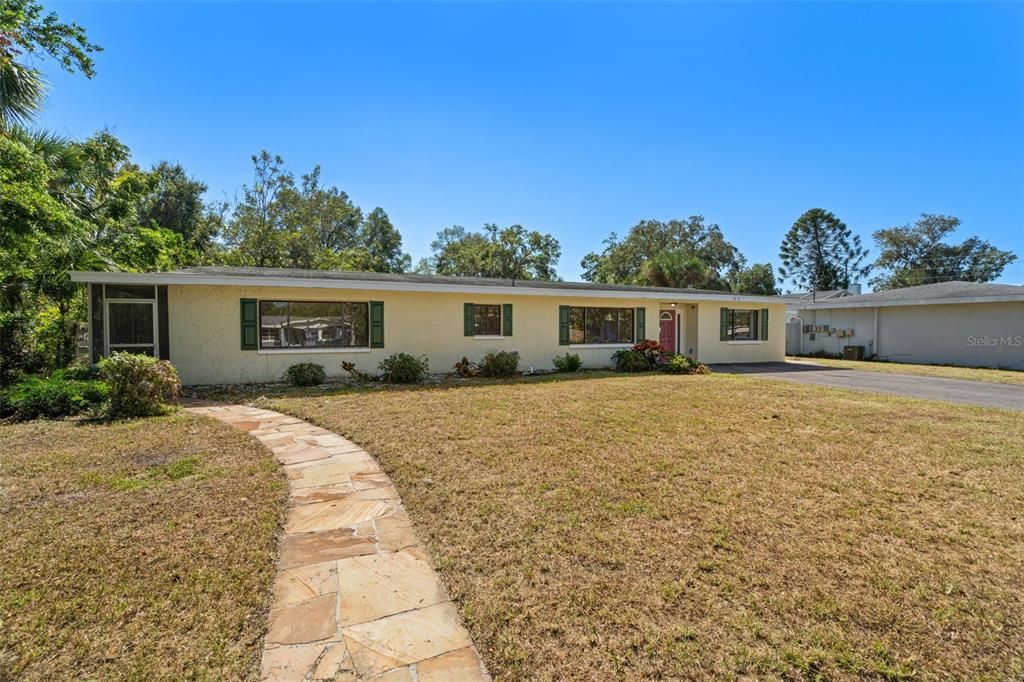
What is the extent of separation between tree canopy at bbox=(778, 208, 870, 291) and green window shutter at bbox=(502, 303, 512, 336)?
40.8 meters

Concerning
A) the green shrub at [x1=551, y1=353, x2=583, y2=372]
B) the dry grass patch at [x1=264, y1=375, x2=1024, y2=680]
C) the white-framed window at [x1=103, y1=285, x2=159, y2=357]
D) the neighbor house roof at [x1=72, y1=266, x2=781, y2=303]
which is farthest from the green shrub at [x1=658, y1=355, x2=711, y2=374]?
the white-framed window at [x1=103, y1=285, x2=159, y2=357]

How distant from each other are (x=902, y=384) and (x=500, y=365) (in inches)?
370

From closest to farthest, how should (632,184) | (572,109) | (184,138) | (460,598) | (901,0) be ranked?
(460,598) → (901,0) → (572,109) → (184,138) → (632,184)

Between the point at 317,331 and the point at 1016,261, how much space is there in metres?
55.7

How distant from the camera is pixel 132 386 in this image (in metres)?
6.63

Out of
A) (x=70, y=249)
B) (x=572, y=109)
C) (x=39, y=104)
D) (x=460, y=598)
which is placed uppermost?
(x=572, y=109)

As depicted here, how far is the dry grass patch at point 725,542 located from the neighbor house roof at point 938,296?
12.8 metres

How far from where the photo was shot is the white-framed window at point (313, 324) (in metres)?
10.4

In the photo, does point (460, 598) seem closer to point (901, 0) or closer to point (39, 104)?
point (39, 104)

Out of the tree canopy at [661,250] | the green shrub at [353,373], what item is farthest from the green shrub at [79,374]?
the tree canopy at [661,250]

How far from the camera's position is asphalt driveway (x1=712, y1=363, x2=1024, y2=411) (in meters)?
8.66

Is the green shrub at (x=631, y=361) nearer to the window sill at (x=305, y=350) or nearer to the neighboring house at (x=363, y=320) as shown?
the neighboring house at (x=363, y=320)

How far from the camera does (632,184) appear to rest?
2216cm

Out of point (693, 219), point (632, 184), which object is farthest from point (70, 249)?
point (693, 219)
